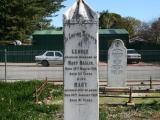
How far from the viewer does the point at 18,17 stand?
5944 cm

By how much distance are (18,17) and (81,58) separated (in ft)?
168

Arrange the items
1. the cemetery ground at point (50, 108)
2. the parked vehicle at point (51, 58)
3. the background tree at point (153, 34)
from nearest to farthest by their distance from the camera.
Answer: the cemetery ground at point (50, 108) → the parked vehicle at point (51, 58) → the background tree at point (153, 34)

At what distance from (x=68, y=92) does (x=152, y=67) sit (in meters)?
28.9

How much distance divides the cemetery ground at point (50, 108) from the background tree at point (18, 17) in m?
39.8

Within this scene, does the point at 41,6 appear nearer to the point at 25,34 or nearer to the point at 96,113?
the point at 25,34

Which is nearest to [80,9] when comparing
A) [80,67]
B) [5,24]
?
[80,67]

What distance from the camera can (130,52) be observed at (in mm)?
50562

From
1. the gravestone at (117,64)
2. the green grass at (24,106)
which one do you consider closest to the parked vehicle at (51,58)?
the gravestone at (117,64)

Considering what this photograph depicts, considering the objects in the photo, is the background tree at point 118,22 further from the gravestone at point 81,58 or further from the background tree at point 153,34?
the gravestone at point 81,58

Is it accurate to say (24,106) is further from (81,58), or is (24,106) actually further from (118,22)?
(118,22)

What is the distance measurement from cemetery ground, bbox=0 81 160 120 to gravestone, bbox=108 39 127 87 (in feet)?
10.9

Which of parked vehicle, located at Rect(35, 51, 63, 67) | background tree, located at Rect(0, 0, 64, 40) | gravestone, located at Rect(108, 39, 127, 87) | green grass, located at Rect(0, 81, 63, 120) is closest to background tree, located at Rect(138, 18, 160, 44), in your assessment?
background tree, located at Rect(0, 0, 64, 40)

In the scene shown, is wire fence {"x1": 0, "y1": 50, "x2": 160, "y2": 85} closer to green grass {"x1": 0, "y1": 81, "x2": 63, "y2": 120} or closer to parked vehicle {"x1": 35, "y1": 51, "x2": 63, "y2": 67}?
parked vehicle {"x1": 35, "y1": 51, "x2": 63, "y2": 67}

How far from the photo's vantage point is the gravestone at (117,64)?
861 inches
